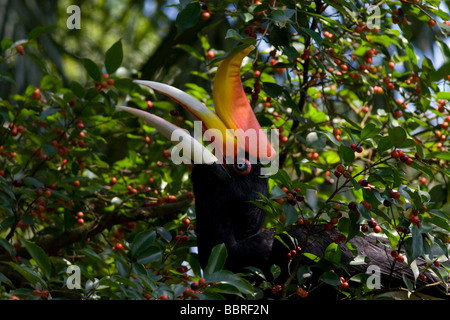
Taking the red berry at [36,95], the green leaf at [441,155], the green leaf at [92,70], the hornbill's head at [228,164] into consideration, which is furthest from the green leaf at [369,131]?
the red berry at [36,95]

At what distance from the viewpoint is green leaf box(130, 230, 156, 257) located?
7.10 ft

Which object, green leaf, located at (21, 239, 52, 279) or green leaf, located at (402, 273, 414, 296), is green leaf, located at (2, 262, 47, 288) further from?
green leaf, located at (402, 273, 414, 296)

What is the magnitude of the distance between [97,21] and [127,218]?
5450 mm

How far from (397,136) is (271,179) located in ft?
2.95

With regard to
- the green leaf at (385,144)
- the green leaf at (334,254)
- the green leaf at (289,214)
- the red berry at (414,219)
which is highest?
the green leaf at (385,144)

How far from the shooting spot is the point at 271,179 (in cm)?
280

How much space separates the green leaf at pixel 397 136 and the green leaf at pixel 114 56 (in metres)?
1.26

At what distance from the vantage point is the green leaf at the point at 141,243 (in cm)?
216

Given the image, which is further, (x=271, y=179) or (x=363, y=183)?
(x=271, y=179)

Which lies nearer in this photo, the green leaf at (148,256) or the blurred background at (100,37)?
the green leaf at (148,256)

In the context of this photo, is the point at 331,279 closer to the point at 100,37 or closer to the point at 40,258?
the point at 40,258

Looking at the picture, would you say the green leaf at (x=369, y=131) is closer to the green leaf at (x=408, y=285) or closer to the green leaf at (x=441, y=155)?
the green leaf at (x=441, y=155)

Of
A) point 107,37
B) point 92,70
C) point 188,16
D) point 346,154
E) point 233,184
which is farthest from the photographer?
→ point 107,37

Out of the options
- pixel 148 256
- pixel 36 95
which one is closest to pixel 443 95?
pixel 148 256
